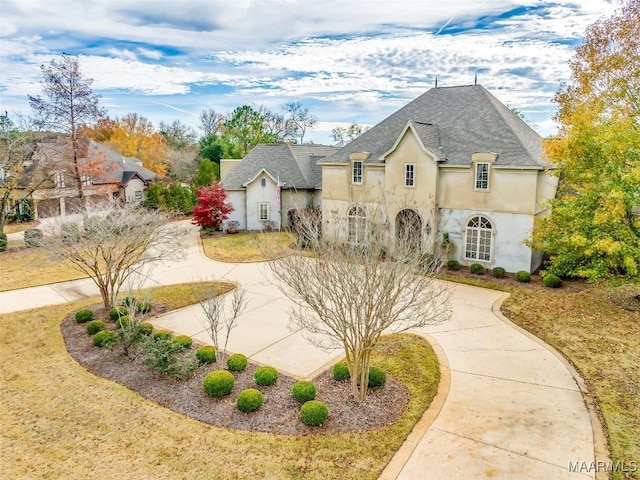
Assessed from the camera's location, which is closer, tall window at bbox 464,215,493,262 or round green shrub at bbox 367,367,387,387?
round green shrub at bbox 367,367,387,387

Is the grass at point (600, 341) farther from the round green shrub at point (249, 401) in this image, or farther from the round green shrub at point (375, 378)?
the round green shrub at point (249, 401)

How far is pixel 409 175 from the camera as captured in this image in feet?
73.5

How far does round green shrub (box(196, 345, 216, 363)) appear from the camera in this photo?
38.3ft

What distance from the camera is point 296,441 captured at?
8305mm

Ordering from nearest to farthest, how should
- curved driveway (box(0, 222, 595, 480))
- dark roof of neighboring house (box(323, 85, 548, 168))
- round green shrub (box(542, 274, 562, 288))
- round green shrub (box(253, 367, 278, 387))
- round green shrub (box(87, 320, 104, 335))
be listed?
curved driveway (box(0, 222, 595, 480))
round green shrub (box(253, 367, 278, 387))
round green shrub (box(87, 320, 104, 335))
round green shrub (box(542, 274, 562, 288))
dark roof of neighboring house (box(323, 85, 548, 168))

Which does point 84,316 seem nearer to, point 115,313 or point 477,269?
point 115,313

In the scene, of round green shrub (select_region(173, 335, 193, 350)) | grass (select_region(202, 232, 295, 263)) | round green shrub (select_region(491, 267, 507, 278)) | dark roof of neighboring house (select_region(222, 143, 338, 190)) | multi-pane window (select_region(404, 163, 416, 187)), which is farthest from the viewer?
dark roof of neighboring house (select_region(222, 143, 338, 190))

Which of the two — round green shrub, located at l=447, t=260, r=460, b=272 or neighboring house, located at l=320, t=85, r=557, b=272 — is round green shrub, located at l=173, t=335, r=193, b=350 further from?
round green shrub, located at l=447, t=260, r=460, b=272

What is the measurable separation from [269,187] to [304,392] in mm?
24073

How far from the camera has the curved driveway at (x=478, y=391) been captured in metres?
7.60

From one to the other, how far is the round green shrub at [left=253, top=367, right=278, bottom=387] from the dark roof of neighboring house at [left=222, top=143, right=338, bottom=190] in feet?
72.6

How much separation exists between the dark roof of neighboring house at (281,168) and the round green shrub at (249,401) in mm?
23171

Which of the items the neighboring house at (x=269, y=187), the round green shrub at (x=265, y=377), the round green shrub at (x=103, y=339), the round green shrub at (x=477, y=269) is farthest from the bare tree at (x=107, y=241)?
the neighboring house at (x=269, y=187)

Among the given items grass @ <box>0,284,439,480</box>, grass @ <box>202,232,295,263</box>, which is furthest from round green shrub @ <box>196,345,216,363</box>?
grass @ <box>202,232,295,263</box>
